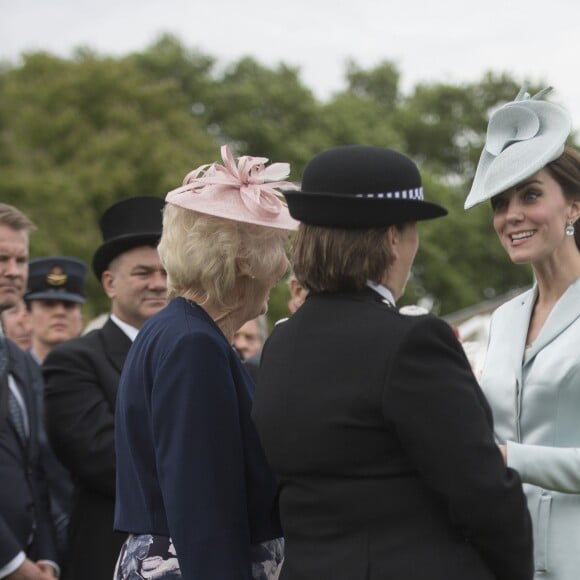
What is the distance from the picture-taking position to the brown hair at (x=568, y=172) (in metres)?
Answer: 3.84

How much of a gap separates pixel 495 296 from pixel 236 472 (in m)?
34.9

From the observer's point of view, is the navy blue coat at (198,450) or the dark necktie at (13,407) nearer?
the navy blue coat at (198,450)

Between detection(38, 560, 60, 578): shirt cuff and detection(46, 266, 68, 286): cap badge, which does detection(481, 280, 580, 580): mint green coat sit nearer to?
detection(38, 560, 60, 578): shirt cuff

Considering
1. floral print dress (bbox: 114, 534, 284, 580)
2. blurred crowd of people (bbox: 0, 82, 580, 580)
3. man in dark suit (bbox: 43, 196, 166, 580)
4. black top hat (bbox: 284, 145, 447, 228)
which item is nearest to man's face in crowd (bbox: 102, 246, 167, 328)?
man in dark suit (bbox: 43, 196, 166, 580)

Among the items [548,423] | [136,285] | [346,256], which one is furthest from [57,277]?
[346,256]

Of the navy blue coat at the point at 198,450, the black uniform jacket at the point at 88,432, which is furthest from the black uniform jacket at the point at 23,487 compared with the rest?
the navy blue coat at the point at 198,450

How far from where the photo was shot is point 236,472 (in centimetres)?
341

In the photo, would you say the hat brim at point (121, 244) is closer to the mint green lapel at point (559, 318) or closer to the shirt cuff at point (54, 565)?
the shirt cuff at point (54, 565)

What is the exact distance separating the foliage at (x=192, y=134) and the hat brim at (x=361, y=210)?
76.7 feet

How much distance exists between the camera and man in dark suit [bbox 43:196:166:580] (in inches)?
199

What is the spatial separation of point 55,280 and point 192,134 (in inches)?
968

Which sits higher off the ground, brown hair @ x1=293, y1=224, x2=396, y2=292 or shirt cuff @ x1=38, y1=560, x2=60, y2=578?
brown hair @ x1=293, y1=224, x2=396, y2=292

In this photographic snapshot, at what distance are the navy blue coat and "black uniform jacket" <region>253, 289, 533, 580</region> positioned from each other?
33 centimetres

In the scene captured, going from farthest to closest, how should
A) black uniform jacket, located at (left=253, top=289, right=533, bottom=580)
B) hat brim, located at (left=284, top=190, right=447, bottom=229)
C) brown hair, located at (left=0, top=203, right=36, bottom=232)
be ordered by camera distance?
brown hair, located at (left=0, top=203, right=36, bottom=232)
hat brim, located at (left=284, top=190, right=447, bottom=229)
black uniform jacket, located at (left=253, top=289, right=533, bottom=580)
